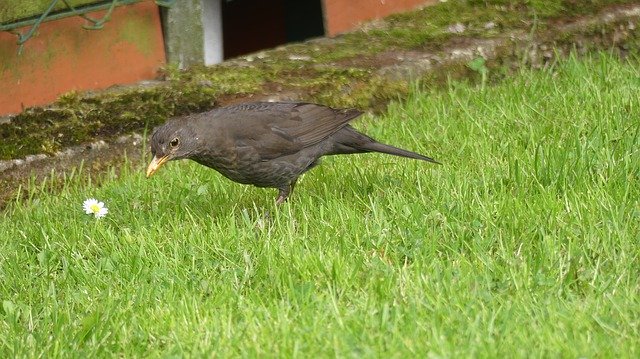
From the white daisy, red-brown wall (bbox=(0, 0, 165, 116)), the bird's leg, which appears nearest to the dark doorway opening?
red-brown wall (bbox=(0, 0, 165, 116))

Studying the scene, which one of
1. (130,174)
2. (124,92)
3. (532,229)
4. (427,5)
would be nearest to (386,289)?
(532,229)

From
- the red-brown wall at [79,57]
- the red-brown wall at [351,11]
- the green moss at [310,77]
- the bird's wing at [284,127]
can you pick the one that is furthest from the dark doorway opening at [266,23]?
the bird's wing at [284,127]

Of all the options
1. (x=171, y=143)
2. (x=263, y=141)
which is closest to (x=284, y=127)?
(x=263, y=141)

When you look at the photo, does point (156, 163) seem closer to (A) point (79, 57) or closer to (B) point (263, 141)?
(B) point (263, 141)

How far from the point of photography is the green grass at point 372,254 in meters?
3.50

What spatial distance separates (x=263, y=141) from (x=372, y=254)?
1.17 m

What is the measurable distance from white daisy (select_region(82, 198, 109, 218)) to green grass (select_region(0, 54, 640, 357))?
0.04 meters

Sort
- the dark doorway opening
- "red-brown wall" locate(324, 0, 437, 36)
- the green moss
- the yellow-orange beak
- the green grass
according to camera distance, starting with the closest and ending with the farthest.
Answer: the green grass < the yellow-orange beak < the green moss < "red-brown wall" locate(324, 0, 437, 36) < the dark doorway opening

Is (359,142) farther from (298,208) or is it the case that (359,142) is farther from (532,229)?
(532,229)

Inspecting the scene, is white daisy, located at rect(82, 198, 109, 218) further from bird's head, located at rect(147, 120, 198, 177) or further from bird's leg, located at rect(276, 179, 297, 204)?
bird's leg, located at rect(276, 179, 297, 204)

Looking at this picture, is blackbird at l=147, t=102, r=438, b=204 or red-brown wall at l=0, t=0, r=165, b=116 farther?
red-brown wall at l=0, t=0, r=165, b=116

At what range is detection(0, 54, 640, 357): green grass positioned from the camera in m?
3.50

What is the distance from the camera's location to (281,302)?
12.5ft

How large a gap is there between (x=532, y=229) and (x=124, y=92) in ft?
9.52
